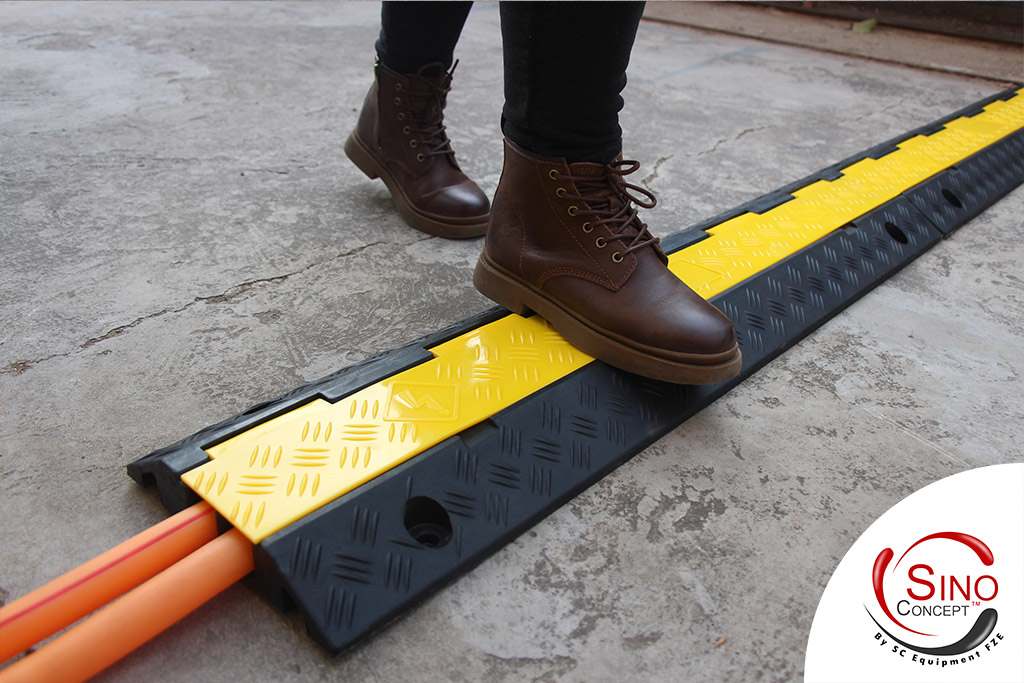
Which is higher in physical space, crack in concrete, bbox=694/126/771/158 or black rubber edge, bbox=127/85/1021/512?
black rubber edge, bbox=127/85/1021/512

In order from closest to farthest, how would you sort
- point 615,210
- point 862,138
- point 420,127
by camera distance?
point 615,210 < point 420,127 < point 862,138

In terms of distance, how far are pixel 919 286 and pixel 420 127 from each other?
49.0 inches

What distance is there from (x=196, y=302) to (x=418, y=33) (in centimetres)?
79

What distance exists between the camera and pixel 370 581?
3.20ft

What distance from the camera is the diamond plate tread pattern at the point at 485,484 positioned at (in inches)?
37.6

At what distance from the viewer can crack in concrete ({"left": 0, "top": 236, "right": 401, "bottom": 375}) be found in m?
1.41

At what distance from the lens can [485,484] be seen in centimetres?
112

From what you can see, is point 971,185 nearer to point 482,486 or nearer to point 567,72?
point 567,72

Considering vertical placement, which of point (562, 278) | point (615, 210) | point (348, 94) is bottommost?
point (348, 94)

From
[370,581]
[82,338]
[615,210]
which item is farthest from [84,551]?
[615,210]

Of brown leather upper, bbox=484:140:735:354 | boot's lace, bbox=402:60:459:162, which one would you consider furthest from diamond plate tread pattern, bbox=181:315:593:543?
boot's lace, bbox=402:60:459:162

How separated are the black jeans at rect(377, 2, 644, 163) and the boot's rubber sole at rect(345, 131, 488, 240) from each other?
0.55 m

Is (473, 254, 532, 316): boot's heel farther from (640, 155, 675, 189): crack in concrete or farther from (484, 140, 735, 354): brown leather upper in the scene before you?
(640, 155, 675, 189): crack in concrete

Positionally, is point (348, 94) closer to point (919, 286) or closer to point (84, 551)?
point (919, 286)
